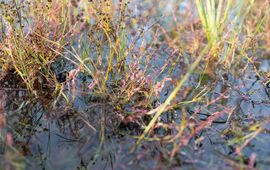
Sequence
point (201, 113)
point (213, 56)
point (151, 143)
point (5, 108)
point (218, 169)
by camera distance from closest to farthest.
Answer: point (218, 169) → point (151, 143) → point (5, 108) → point (201, 113) → point (213, 56)

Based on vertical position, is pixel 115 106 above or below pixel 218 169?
above

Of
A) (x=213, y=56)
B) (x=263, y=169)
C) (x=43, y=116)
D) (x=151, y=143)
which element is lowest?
(x=263, y=169)

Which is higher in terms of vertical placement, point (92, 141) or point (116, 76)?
point (116, 76)

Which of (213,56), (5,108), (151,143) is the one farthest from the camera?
(213,56)

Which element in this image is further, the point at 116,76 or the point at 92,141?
the point at 116,76

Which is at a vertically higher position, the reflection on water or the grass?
the grass

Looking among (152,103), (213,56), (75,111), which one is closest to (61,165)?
(75,111)

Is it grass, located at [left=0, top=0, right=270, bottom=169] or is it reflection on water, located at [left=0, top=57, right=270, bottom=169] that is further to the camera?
grass, located at [left=0, top=0, right=270, bottom=169]

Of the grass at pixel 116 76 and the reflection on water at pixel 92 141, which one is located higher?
the grass at pixel 116 76

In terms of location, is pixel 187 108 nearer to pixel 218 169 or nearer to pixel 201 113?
pixel 201 113

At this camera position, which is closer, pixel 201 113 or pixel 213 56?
pixel 201 113

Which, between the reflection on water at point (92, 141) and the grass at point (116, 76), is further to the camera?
the grass at point (116, 76)
